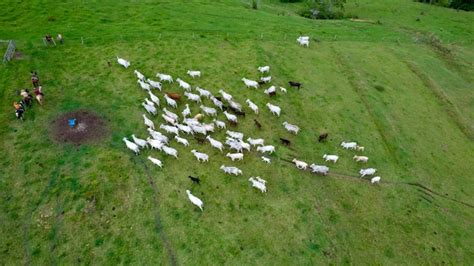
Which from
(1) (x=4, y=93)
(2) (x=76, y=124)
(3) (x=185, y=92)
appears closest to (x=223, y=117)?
(3) (x=185, y=92)

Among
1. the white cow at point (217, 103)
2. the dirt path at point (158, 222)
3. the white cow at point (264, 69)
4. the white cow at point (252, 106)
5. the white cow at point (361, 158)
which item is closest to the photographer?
the dirt path at point (158, 222)

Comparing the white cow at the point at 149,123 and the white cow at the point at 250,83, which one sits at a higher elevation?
the white cow at the point at 250,83

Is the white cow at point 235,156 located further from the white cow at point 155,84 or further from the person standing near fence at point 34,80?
the person standing near fence at point 34,80

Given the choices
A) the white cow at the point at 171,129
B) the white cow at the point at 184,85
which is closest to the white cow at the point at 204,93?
the white cow at the point at 184,85

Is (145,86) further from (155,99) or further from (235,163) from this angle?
(235,163)

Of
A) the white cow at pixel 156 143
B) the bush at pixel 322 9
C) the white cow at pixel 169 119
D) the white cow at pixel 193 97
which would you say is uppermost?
the bush at pixel 322 9

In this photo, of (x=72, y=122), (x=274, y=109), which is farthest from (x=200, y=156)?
(x=72, y=122)

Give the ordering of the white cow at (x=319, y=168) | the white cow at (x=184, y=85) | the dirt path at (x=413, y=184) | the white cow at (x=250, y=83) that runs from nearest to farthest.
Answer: the white cow at (x=319, y=168) → the dirt path at (x=413, y=184) → the white cow at (x=184, y=85) → the white cow at (x=250, y=83)

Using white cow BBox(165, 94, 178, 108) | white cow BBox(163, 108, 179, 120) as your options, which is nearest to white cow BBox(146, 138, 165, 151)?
white cow BBox(163, 108, 179, 120)
